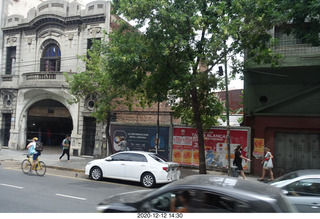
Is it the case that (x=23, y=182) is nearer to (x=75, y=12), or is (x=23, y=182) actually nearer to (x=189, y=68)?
(x=189, y=68)

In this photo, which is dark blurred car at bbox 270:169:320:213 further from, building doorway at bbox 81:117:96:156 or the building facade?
building doorway at bbox 81:117:96:156

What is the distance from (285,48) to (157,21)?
7555 mm

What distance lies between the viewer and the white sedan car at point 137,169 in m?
10.7

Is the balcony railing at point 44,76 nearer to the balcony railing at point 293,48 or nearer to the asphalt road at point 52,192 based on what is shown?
the asphalt road at point 52,192

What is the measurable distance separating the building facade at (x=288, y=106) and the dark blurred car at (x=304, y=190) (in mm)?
7954

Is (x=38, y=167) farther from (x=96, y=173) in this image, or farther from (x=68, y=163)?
(x=68, y=163)

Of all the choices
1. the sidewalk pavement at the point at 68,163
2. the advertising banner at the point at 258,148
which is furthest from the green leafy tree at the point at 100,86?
the advertising banner at the point at 258,148

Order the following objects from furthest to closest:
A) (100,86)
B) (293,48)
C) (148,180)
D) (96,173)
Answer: (100,86) < (293,48) < (96,173) < (148,180)

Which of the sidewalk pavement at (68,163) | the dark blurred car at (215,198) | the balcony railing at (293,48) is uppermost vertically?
the balcony railing at (293,48)

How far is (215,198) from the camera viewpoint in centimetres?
402

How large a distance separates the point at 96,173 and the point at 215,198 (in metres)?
8.82

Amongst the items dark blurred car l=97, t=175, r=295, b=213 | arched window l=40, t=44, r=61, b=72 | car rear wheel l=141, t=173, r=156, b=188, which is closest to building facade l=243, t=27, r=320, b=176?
car rear wheel l=141, t=173, r=156, b=188

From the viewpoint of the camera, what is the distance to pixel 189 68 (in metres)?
11.5

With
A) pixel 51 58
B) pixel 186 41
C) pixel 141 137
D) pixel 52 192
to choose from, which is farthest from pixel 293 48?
pixel 51 58
